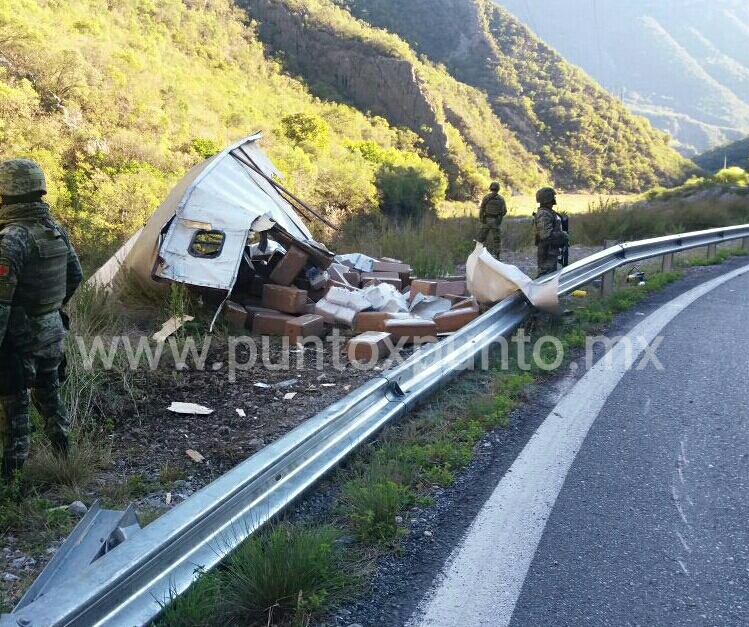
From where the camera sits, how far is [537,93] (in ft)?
257

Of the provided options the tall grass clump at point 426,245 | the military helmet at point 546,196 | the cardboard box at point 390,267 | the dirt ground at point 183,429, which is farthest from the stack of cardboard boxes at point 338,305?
the tall grass clump at point 426,245

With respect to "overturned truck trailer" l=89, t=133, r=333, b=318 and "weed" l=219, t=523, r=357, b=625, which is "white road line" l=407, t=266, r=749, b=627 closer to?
"weed" l=219, t=523, r=357, b=625

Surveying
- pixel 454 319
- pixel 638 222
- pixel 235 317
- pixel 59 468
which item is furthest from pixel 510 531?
pixel 638 222

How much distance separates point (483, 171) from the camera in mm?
59188

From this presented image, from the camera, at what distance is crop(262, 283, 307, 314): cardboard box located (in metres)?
7.70

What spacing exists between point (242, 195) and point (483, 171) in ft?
174

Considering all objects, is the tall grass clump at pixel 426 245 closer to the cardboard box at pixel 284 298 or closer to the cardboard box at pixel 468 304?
the cardboard box at pixel 468 304

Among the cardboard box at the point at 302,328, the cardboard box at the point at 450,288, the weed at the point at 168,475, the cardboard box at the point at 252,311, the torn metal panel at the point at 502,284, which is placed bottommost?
the weed at the point at 168,475

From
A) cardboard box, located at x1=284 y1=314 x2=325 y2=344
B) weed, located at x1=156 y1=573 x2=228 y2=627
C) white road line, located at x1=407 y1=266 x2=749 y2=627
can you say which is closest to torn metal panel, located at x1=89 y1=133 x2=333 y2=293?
cardboard box, located at x1=284 y1=314 x2=325 y2=344

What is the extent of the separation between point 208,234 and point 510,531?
551cm

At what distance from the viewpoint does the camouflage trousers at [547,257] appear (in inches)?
319

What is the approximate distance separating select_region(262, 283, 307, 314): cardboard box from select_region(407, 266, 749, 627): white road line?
3548 millimetres

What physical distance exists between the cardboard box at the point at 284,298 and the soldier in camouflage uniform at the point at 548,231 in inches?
106

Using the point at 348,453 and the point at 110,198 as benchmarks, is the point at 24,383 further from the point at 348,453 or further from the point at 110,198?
the point at 110,198
